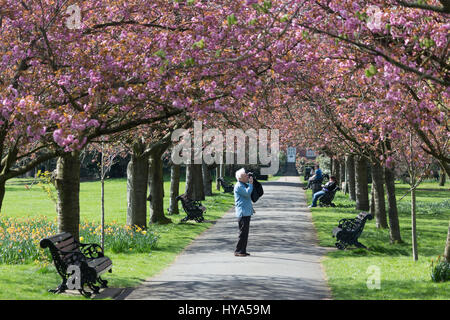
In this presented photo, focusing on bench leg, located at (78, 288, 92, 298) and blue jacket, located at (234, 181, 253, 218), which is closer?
bench leg, located at (78, 288, 92, 298)

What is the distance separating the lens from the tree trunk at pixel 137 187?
59.0 feet

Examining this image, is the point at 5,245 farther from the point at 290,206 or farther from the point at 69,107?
the point at 290,206

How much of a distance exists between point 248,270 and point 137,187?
813 cm

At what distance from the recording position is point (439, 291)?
893 cm

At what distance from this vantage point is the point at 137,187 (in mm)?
18234

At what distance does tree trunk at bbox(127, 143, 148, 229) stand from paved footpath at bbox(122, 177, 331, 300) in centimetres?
215

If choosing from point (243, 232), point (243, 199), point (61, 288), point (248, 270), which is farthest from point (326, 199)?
point (61, 288)

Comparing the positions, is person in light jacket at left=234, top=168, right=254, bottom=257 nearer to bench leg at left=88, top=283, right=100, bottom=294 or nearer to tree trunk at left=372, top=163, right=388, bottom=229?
bench leg at left=88, top=283, right=100, bottom=294

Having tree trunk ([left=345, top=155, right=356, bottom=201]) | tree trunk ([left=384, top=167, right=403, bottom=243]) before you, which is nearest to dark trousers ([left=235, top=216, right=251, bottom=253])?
tree trunk ([left=384, top=167, right=403, bottom=243])

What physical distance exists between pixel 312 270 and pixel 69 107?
17.7 ft

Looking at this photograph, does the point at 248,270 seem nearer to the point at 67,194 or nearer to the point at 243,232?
the point at 243,232

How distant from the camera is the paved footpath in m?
8.76

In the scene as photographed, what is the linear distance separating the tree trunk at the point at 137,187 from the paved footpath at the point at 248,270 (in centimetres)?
215
